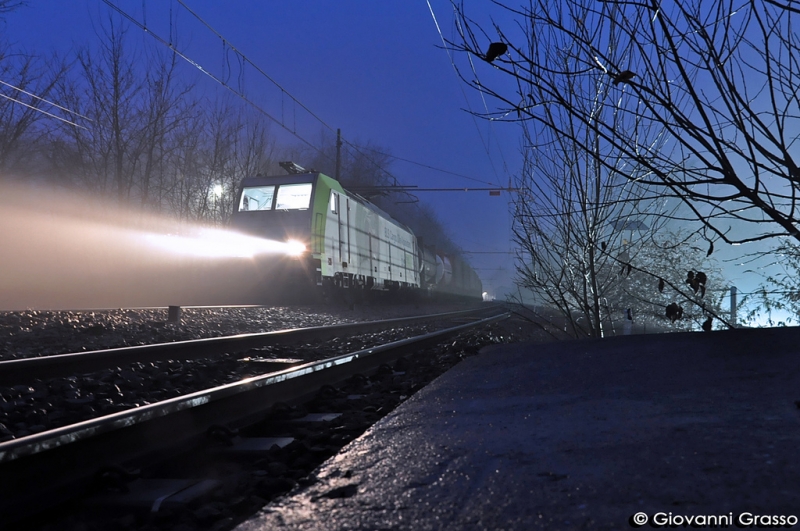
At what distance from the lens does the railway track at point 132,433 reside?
7.31 feet

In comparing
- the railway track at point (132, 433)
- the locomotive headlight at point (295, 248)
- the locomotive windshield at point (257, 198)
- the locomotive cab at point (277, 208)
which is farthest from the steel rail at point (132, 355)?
the locomotive windshield at point (257, 198)

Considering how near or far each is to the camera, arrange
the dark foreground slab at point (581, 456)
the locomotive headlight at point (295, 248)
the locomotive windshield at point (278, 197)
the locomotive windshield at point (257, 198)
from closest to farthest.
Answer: the dark foreground slab at point (581, 456)
the locomotive headlight at point (295, 248)
the locomotive windshield at point (278, 197)
the locomotive windshield at point (257, 198)

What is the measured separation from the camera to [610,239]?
22.1 feet

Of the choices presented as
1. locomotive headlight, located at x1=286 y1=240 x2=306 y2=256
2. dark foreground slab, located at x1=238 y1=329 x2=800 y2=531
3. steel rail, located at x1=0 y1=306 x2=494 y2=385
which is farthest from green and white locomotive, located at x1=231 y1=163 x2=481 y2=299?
dark foreground slab, located at x1=238 y1=329 x2=800 y2=531

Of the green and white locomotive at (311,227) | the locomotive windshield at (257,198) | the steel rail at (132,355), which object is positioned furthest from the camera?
the locomotive windshield at (257,198)

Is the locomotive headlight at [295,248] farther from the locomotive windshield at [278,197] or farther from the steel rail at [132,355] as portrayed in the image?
the steel rail at [132,355]

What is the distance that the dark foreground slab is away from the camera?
1.69 m

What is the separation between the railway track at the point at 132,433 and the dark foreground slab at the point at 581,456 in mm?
551

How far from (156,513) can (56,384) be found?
302 cm

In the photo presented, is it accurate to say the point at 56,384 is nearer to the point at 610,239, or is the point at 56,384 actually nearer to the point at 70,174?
the point at 610,239

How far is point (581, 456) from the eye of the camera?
219 centimetres

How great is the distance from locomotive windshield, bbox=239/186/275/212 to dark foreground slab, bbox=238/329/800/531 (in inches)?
515

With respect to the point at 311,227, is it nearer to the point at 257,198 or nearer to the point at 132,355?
the point at 257,198

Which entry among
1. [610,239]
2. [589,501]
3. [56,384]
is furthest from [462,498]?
[610,239]
